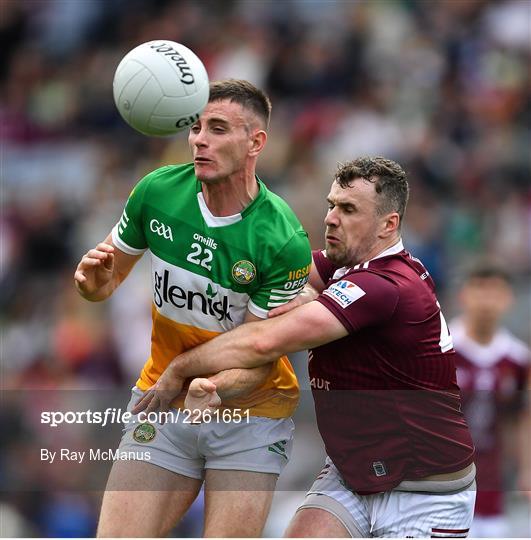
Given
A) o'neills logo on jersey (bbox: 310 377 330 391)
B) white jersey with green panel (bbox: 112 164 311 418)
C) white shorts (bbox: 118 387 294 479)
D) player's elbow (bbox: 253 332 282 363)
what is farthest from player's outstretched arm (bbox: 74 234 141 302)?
o'neills logo on jersey (bbox: 310 377 330 391)

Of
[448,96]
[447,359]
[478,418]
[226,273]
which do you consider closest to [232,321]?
[226,273]

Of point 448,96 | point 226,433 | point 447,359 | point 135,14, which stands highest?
point 135,14

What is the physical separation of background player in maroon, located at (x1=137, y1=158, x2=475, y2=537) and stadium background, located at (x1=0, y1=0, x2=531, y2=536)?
13.3 ft

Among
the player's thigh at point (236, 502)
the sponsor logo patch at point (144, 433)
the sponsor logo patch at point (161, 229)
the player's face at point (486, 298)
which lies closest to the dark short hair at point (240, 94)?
the sponsor logo patch at point (161, 229)

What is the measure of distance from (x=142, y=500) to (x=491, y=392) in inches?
131

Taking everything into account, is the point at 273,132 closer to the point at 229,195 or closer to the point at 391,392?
the point at 229,195

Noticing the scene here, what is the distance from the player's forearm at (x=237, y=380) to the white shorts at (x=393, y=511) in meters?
0.67

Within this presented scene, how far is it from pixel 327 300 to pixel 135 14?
9335mm

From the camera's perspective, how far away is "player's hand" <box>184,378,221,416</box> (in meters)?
5.53

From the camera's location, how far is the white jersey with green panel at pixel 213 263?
18.9 feet

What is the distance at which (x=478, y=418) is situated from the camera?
8117mm

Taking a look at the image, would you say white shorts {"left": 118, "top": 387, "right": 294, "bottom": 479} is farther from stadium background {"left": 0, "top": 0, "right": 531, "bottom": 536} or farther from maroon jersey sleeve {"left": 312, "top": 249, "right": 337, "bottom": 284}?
stadium background {"left": 0, "top": 0, "right": 531, "bottom": 536}

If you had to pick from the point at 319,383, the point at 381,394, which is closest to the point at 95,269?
the point at 319,383

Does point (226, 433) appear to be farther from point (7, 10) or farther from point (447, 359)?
point (7, 10)
